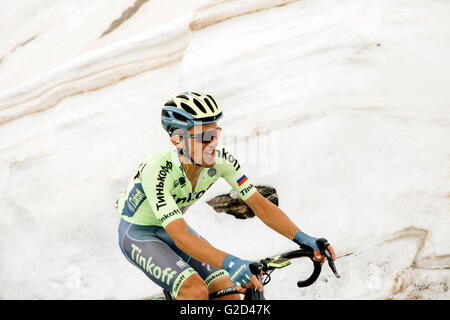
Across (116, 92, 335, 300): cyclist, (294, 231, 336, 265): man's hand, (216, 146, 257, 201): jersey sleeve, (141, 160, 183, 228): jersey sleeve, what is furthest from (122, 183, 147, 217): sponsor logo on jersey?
(294, 231, 336, 265): man's hand

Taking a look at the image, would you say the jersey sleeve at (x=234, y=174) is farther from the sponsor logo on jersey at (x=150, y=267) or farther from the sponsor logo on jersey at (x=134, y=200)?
the sponsor logo on jersey at (x=150, y=267)

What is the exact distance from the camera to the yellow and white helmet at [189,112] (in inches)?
139

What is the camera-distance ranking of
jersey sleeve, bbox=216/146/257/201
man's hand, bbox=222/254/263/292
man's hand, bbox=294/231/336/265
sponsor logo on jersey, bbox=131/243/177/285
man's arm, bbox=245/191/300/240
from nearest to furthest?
man's hand, bbox=222/254/263/292, man's hand, bbox=294/231/336/265, sponsor logo on jersey, bbox=131/243/177/285, man's arm, bbox=245/191/300/240, jersey sleeve, bbox=216/146/257/201

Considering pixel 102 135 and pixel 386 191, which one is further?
pixel 102 135

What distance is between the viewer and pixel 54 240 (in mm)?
7324

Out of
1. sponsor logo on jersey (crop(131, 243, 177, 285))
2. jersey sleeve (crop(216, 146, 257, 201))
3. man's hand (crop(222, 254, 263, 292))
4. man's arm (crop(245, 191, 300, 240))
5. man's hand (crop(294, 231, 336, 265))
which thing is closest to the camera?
man's hand (crop(222, 254, 263, 292))

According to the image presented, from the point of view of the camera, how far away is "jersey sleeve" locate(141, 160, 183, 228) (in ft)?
11.5

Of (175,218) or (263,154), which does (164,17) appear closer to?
(263,154)

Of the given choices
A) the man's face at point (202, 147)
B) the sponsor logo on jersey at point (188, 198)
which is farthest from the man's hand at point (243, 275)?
the sponsor logo on jersey at point (188, 198)

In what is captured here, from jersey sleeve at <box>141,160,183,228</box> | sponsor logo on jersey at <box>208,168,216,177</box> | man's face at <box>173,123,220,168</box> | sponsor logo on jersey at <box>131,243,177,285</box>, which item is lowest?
sponsor logo on jersey at <box>131,243,177,285</box>

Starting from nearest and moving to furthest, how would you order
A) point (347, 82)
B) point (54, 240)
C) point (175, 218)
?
point (175, 218)
point (347, 82)
point (54, 240)

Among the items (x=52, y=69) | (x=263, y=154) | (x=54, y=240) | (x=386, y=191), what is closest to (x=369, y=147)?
(x=386, y=191)

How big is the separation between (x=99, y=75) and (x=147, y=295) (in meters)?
3.61

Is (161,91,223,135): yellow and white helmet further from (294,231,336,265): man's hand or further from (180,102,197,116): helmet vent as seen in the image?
(294,231,336,265): man's hand
